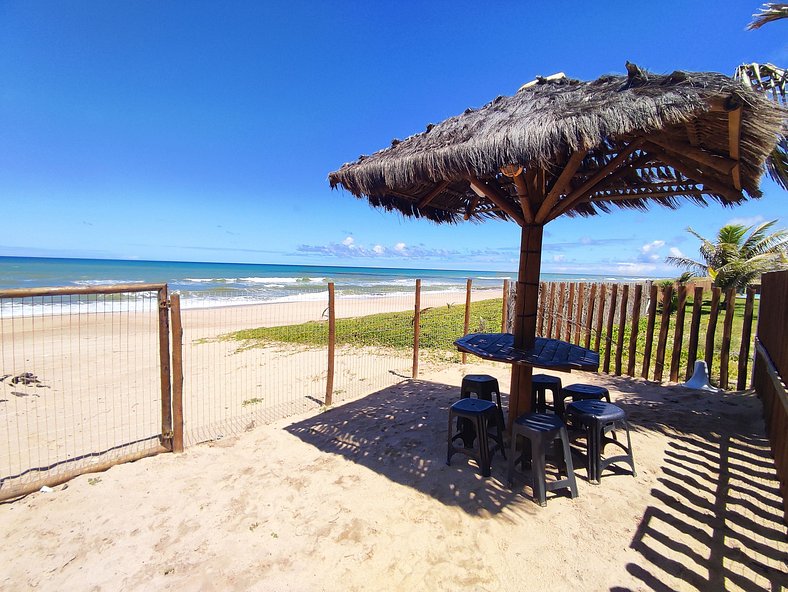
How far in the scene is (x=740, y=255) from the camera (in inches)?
458

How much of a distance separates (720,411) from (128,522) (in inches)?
224

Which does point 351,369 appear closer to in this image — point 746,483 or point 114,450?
point 114,450

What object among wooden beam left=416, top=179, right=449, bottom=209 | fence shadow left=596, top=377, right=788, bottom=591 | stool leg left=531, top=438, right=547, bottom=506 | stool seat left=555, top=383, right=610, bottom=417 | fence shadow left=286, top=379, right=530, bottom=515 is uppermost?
wooden beam left=416, top=179, right=449, bottom=209

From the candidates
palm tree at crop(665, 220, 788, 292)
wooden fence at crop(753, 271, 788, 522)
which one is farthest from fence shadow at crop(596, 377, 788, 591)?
palm tree at crop(665, 220, 788, 292)

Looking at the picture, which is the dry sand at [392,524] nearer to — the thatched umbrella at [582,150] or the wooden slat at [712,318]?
the thatched umbrella at [582,150]

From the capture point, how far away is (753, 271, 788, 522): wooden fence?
2.71m

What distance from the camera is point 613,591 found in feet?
6.53

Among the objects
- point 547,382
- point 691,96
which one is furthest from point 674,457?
point 691,96

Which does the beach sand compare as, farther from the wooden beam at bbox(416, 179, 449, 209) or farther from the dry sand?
the wooden beam at bbox(416, 179, 449, 209)

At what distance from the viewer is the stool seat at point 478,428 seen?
3.03 metres

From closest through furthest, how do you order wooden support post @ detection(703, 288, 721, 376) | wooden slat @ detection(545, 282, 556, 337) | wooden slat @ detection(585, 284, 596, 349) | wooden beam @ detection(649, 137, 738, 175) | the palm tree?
1. wooden beam @ detection(649, 137, 738, 175)
2. wooden support post @ detection(703, 288, 721, 376)
3. wooden slat @ detection(585, 284, 596, 349)
4. wooden slat @ detection(545, 282, 556, 337)
5. the palm tree

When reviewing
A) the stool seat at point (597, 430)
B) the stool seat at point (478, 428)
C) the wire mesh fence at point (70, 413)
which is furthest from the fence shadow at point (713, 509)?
the wire mesh fence at point (70, 413)

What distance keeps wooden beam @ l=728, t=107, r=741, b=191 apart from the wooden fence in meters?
1.04

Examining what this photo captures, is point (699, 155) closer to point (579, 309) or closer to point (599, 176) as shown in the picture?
point (599, 176)
